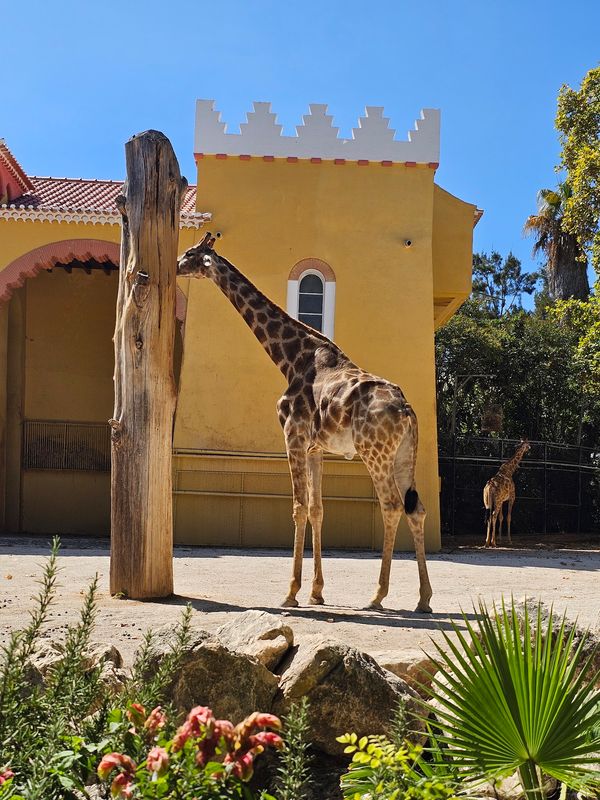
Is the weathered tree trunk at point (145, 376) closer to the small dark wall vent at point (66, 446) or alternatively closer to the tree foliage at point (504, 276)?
the small dark wall vent at point (66, 446)

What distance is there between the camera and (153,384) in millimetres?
8422

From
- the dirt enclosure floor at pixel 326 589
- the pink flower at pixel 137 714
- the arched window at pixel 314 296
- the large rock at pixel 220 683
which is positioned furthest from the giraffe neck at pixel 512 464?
the pink flower at pixel 137 714

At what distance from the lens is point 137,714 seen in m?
3.09

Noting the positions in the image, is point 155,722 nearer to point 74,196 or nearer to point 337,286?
point 337,286

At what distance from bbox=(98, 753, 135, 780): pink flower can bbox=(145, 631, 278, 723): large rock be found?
171cm

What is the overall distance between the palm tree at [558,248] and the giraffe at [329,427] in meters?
22.7

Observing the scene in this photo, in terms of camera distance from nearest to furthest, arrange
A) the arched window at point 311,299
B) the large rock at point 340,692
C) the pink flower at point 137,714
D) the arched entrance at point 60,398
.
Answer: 1. the pink flower at point 137,714
2. the large rock at point 340,692
3. the arched window at point 311,299
4. the arched entrance at point 60,398

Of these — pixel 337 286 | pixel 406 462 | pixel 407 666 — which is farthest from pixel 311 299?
pixel 407 666

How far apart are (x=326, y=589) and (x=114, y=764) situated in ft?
25.1

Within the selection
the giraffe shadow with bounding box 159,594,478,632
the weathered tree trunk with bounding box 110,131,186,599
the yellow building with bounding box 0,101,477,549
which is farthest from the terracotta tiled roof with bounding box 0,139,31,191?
the giraffe shadow with bounding box 159,594,478,632

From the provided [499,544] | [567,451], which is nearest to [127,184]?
[499,544]

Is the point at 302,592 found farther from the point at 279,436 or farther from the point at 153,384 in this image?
the point at 279,436

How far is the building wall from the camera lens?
17.7 metres

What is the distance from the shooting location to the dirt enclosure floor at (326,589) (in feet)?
22.3
